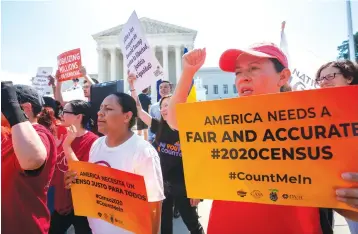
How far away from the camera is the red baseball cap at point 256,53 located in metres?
1.36

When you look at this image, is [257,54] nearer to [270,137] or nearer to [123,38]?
[270,137]

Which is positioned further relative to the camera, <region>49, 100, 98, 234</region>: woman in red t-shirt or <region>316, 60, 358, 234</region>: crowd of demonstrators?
<region>49, 100, 98, 234</region>: woman in red t-shirt

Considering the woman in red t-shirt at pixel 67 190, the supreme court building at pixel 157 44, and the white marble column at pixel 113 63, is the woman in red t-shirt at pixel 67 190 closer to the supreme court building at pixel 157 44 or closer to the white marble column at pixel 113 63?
the supreme court building at pixel 157 44

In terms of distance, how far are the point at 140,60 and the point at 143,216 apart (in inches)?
90.2

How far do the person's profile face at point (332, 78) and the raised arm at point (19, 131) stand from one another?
2237 mm

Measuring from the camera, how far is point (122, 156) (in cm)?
189

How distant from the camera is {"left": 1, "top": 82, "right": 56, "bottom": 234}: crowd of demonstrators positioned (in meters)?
1.40

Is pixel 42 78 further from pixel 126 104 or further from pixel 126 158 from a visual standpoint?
pixel 126 158

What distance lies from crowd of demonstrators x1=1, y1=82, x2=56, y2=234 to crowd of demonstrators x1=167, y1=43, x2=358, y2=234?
2.51 feet

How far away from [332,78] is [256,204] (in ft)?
5.50

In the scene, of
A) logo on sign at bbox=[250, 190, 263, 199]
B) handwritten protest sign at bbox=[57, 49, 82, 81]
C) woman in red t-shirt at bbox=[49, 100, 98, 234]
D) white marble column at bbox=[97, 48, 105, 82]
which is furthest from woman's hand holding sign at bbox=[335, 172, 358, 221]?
white marble column at bbox=[97, 48, 105, 82]

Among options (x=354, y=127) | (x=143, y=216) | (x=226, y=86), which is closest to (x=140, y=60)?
(x=143, y=216)

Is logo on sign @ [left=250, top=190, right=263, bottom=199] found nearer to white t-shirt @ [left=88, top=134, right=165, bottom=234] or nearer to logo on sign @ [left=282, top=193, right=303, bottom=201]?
logo on sign @ [left=282, top=193, right=303, bottom=201]

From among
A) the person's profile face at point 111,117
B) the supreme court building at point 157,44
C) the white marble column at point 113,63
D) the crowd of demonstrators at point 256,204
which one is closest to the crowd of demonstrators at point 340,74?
the crowd of demonstrators at point 256,204
